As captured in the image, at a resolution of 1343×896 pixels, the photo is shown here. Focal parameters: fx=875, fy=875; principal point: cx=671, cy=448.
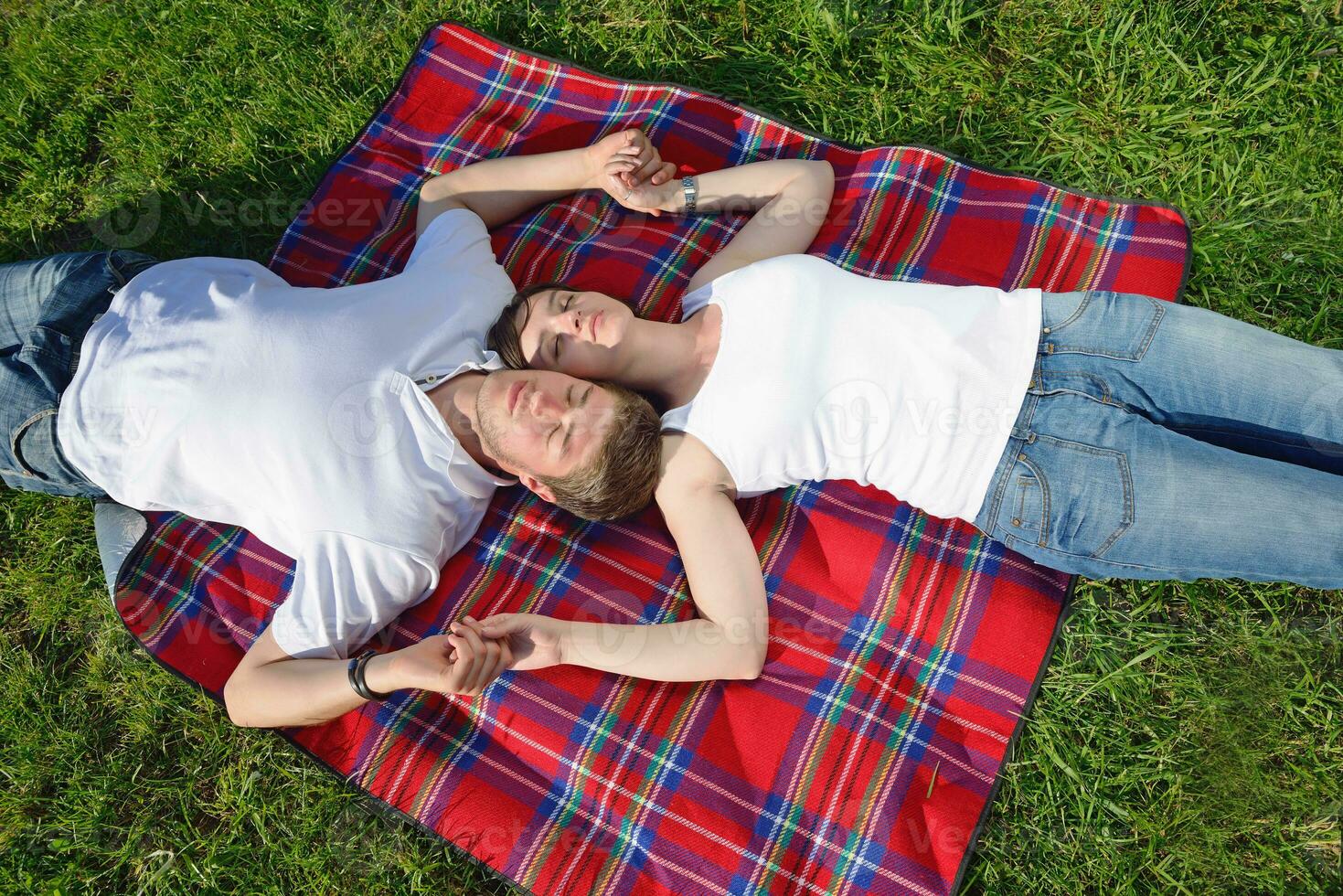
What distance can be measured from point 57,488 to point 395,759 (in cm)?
177

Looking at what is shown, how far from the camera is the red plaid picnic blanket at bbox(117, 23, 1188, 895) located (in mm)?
3023

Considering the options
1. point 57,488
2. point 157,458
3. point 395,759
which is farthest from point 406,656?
point 57,488

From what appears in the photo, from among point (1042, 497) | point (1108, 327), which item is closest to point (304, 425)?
point (1042, 497)

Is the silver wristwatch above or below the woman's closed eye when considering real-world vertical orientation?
above

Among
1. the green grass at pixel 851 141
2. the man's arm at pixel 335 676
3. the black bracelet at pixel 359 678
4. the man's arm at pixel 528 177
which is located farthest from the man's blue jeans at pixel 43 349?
the black bracelet at pixel 359 678

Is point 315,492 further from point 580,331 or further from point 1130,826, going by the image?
point 1130,826

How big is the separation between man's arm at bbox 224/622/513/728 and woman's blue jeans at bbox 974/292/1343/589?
1842 millimetres

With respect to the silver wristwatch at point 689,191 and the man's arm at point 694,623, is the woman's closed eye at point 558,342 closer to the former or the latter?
the man's arm at point 694,623

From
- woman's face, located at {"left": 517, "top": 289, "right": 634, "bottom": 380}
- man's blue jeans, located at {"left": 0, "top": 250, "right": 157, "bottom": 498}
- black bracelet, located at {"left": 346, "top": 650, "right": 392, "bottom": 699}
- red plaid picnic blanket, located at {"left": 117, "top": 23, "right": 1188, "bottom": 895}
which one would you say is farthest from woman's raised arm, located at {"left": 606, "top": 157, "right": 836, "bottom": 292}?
man's blue jeans, located at {"left": 0, "top": 250, "right": 157, "bottom": 498}

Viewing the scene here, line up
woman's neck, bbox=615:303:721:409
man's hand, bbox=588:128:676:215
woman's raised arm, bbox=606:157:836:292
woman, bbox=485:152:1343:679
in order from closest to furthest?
woman, bbox=485:152:1343:679 < woman's neck, bbox=615:303:721:409 < woman's raised arm, bbox=606:157:836:292 < man's hand, bbox=588:128:676:215

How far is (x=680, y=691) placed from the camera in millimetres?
3256

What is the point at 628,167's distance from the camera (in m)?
3.76

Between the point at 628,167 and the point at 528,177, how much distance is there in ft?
1.63

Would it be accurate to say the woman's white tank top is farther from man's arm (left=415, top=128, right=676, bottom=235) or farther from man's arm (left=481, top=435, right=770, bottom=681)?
man's arm (left=415, top=128, right=676, bottom=235)
